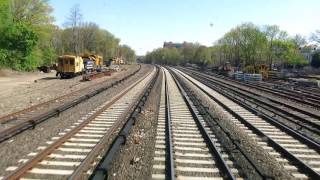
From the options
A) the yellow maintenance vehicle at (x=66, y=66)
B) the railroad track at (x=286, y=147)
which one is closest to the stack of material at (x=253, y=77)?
the yellow maintenance vehicle at (x=66, y=66)

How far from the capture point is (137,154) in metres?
11.3

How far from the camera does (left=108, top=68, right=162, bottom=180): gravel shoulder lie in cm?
945

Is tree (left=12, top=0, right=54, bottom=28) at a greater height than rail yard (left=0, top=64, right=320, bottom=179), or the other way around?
tree (left=12, top=0, right=54, bottom=28)

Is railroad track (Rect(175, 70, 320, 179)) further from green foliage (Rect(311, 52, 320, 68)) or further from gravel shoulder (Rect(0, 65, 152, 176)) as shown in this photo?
green foliage (Rect(311, 52, 320, 68))

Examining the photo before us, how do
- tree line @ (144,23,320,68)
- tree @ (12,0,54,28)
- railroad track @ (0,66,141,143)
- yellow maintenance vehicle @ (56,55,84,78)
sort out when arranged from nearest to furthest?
railroad track @ (0,66,141,143)
yellow maintenance vehicle @ (56,55,84,78)
tree @ (12,0,54,28)
tree line @ (144,23,320,68)

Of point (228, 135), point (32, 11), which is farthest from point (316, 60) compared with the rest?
point (228, 135)

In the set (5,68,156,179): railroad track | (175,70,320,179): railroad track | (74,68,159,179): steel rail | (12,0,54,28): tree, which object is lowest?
(175,70,320,179): railroad track

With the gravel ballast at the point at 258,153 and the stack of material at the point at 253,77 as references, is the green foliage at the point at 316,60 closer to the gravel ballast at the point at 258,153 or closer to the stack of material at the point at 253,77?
the stack of material at the point at 253,77

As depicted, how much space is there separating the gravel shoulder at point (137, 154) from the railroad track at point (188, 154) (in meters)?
0.20

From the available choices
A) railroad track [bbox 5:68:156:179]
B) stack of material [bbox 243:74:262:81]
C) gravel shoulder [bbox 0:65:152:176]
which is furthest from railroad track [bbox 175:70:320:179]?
stack of material [bbox 243:74:262:81]

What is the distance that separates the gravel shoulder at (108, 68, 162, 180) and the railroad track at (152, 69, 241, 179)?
20 cm

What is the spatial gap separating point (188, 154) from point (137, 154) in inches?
53.6

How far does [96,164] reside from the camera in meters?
9.91

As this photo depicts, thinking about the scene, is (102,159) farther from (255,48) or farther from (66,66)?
(255,48)
